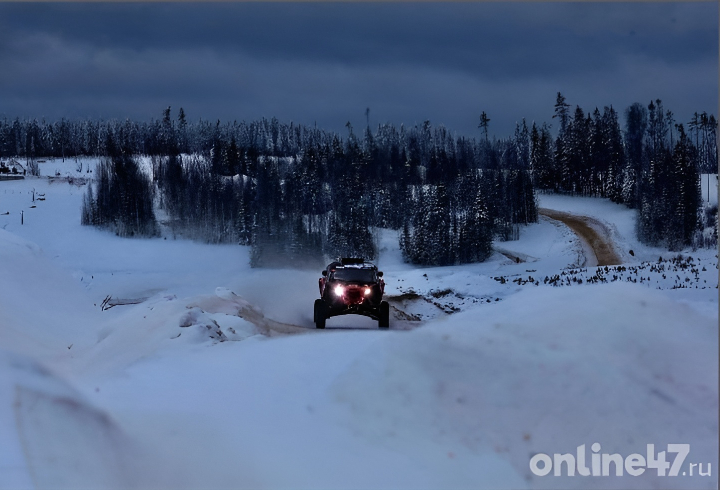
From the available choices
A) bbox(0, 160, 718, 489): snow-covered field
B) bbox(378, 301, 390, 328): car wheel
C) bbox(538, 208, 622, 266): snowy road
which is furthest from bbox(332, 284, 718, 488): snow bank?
bbox(538, 208, 622, 266): snowy road

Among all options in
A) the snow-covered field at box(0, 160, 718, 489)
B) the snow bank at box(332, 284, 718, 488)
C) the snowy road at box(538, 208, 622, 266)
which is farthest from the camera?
the snowy road at box(538, 208, 622, 266)

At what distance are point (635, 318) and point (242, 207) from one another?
880 inches

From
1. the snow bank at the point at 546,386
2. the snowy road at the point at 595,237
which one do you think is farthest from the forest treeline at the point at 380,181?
the snow bank at the point at 546,386

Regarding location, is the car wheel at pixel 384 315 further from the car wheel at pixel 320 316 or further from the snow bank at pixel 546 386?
the snow bank at pixel 546 386

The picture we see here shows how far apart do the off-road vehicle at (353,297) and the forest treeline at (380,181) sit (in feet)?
20.6

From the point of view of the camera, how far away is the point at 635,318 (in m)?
9.17

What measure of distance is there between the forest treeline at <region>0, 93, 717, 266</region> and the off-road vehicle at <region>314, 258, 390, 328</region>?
20.6 feet

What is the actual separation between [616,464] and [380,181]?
2562 centimetres

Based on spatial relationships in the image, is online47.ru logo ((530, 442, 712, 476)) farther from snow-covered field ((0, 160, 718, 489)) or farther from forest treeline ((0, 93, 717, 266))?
forest treeline ((0, 93, 717, 266))

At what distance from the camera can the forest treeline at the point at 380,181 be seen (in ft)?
65.5

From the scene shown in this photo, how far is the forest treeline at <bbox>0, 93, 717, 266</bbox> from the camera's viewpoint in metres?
20.0

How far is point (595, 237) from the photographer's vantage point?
18.6m

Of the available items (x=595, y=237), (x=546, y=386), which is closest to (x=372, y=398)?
(x=546, y=386)

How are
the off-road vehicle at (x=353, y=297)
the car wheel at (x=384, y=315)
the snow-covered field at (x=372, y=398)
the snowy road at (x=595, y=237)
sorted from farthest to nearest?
the snowy road at (x=595, y=237)
the off-road vehicle at (x=353, y=297)
the car wheel at (x=384, y=315)
the snow-covered field at (x=372, y=398)
